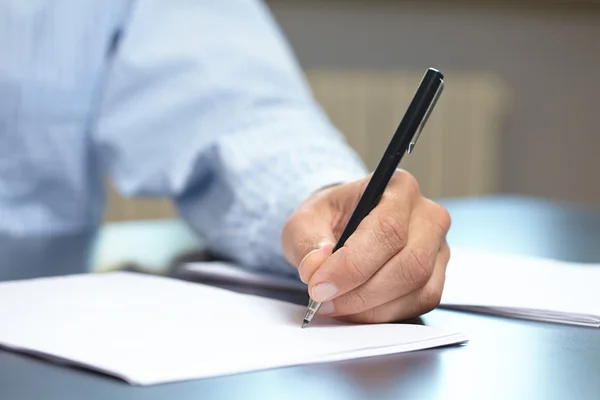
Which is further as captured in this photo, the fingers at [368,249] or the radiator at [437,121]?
the radiator at [437,121]

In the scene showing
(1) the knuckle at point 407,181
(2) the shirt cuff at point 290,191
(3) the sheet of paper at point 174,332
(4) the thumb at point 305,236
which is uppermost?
(2) the shirt cuff at point 290,191

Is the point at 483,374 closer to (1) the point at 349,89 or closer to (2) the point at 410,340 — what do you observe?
(2) the point at 410,340

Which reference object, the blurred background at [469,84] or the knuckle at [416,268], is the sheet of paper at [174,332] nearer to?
the knuckle at [416,268]

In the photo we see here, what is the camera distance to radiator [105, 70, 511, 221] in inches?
90.3

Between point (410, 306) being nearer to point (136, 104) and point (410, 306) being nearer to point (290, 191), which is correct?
point (290, 191)

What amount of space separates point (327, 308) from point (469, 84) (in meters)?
1.98

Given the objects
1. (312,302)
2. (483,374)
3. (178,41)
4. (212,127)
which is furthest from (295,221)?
(178,41)

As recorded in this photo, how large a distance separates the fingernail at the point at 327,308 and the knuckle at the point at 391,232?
0.04 m

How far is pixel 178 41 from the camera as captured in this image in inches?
37.9

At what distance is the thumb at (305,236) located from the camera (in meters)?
0.53

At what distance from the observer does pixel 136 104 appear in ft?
3.16

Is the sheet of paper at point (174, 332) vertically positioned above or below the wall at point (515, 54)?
below

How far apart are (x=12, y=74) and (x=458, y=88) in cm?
160

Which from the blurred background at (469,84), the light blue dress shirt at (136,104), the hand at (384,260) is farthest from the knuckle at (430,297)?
the blurred background at (469,84)
